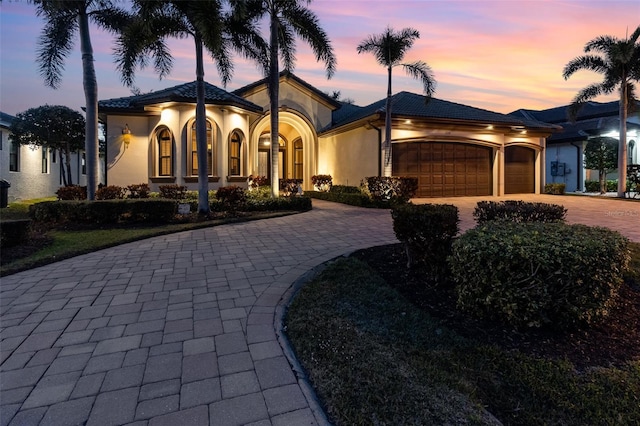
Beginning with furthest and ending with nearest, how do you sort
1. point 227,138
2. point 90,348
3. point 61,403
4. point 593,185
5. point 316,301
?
point 593,185 → point 227,138 → point 316,301 → point 90,348 → point 61,403

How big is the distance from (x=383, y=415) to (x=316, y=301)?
1755 mm

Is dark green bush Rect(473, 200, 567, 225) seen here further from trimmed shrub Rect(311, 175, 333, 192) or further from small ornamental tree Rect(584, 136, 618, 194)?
small ornamental tree Rect(584, 136, 618, 194)

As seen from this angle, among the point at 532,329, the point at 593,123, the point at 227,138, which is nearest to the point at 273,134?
the point at 227,138

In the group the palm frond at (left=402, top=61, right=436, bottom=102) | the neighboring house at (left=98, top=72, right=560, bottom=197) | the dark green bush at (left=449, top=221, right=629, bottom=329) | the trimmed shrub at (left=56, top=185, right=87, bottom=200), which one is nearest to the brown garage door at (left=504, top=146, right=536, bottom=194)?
the neighboring house at (left=98, top=72, right=560, bottom=197)

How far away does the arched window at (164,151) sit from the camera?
14.6 meters

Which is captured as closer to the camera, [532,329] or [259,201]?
[532,329]

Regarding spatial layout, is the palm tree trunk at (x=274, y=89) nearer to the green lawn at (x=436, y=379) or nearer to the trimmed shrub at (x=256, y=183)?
the trimmed shrub at (x=256, y=183)

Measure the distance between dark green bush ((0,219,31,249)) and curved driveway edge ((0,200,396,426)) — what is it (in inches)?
60.6

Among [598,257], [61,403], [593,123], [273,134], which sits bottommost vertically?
[61,403]

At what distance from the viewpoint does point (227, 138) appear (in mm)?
14500

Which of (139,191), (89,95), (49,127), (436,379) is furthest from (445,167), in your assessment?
(49,127)

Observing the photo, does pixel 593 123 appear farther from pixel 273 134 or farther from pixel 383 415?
pixel 383 415

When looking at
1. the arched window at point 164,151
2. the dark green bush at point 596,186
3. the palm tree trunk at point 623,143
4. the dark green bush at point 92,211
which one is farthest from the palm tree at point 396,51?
the dark green bush at point 596,186

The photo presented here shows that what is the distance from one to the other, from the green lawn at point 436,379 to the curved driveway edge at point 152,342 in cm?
24
